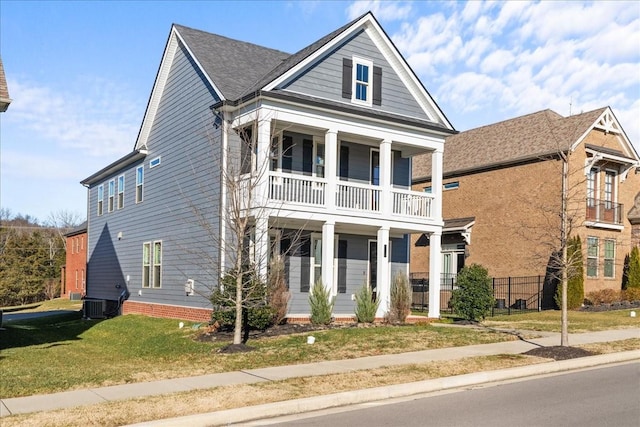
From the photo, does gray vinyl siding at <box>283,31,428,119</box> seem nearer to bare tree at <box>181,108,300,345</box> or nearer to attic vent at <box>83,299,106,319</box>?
bare tree at <box>181,108,300,345</box>

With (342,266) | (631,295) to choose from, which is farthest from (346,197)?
(631,295)

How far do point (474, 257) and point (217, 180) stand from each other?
51.0 feet

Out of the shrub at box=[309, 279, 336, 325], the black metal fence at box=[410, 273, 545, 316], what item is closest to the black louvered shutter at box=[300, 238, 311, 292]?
the shrub at box=[309, 279, 336, 325]

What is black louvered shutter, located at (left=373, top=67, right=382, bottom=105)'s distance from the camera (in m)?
22.2

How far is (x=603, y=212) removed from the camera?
1177 inches

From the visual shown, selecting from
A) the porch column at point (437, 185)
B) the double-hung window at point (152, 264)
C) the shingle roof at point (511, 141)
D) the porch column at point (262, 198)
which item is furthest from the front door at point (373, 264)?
the shingle roof at point (511, 141)

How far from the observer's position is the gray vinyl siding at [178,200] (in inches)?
837

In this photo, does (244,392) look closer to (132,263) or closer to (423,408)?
(423,408)

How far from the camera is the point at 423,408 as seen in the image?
926 cm

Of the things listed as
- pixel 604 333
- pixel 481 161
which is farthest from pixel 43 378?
pixel 481 161

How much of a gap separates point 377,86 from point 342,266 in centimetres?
638

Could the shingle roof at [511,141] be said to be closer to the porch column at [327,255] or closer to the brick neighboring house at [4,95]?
the porch column at [327,255]

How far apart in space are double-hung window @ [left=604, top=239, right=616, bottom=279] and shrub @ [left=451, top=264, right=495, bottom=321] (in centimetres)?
1195

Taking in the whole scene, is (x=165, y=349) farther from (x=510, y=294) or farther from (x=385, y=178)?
(x=510, y=294)
